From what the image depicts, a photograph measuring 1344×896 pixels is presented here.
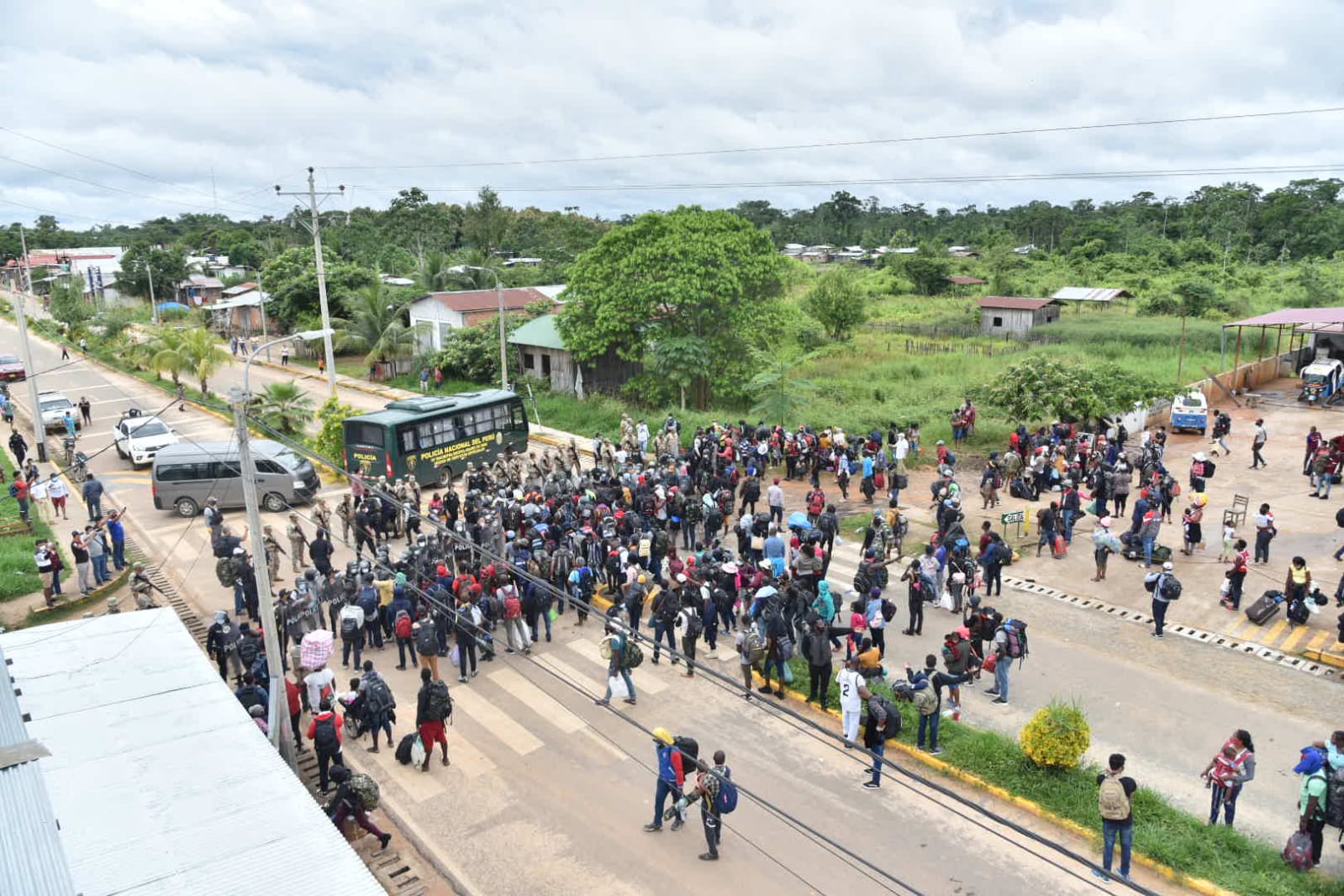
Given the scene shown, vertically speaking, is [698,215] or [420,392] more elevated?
[698,215]

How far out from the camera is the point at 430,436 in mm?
23844

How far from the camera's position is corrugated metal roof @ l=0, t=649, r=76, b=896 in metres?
5.34

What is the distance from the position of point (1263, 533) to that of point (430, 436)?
18892mm

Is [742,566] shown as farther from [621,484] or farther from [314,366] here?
[314,366]

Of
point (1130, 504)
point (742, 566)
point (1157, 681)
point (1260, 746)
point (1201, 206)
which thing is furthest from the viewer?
point (1201, 206)

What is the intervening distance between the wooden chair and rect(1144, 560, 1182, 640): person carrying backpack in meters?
5.22

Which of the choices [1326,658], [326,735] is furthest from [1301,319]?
[326,735]

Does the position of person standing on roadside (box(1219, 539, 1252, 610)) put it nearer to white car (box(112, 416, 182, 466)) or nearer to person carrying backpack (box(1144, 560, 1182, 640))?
person carrying backpack (box(1144, 560, 1182, 640))

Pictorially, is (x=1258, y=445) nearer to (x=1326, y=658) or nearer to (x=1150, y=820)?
(x=1326, y=658)

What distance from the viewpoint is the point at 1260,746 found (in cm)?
1152

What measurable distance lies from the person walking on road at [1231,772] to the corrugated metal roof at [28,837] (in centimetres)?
1047

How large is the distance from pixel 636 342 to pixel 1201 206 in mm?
82893

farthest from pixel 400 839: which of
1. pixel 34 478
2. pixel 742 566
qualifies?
pixel 34 478

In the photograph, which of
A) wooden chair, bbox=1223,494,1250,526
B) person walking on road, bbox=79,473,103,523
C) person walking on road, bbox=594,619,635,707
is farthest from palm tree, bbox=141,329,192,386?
wooden chair, bbox=1223,494,1250,526
